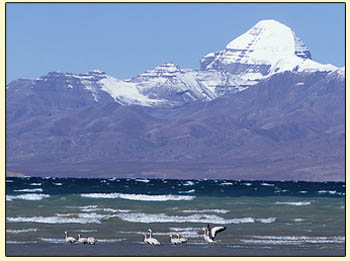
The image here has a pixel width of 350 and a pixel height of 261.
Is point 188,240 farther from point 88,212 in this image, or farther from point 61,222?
point 88,212

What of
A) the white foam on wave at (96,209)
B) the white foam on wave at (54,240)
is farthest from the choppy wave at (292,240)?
the white foam on wave at (96,209)

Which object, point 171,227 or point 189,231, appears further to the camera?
point 171,227

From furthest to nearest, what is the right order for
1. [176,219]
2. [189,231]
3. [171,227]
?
[176,219], [171,227], [189,231]

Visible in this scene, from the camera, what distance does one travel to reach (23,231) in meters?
42.1

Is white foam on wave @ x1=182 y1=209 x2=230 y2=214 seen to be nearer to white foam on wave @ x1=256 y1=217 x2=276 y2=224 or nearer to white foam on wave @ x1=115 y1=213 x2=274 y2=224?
white foam on wave @ x1=115 y1=213 x2=274 y2=224

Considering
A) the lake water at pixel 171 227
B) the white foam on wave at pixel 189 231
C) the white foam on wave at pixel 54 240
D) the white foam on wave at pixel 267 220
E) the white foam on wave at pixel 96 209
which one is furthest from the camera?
the white foam on wave at pixel 96 209

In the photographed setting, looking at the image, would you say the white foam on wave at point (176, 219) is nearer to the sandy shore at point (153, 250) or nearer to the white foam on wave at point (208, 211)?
the white foam on wave at point (208, 211)

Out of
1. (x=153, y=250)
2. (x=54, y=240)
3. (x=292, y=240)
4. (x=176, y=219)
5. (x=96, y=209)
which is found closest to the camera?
(x=153, y=250)

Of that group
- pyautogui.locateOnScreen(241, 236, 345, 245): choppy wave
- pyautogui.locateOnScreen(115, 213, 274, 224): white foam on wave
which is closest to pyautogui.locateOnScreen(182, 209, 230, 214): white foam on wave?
pyautogui.locateOnScreen(115, 213, 274, 224): white foam on wave

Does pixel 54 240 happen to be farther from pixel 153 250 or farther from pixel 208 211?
pixel 208 211

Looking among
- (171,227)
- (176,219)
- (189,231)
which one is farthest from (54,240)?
(176,219)

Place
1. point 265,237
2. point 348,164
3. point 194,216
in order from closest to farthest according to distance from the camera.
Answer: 1. point 348,164
2. point 265,237
3. point 194,216
